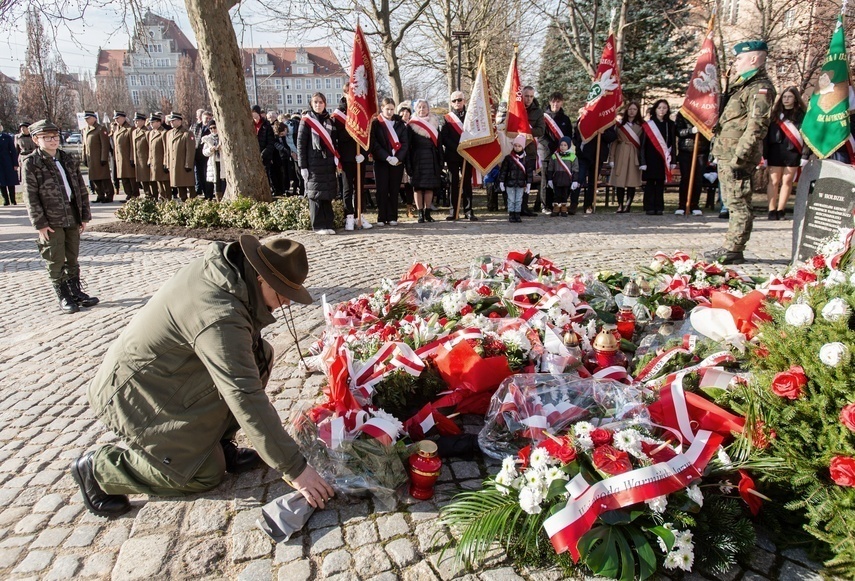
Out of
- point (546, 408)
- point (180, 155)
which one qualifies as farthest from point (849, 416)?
point (180, 155)

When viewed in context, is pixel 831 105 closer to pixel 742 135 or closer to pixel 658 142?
pixel 742 135

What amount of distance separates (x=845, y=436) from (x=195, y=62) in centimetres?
8119

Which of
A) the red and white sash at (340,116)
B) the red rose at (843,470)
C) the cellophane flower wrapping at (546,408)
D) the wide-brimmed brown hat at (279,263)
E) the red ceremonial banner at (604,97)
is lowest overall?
the cellophane flower wrapping at (546,408)

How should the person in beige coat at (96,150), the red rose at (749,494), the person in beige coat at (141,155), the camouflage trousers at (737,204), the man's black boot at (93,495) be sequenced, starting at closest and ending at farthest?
the red rose at (749,494)
the man's black boot at (93,495)
the camouflage trousers at (737,204)
the person in beige coat at (141,155)
the person in beige coat at (96,150)

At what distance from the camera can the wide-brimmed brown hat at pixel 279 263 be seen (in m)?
2.66

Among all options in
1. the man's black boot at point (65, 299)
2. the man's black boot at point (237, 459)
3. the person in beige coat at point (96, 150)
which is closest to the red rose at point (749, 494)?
the man's black boot at point (237, 459)

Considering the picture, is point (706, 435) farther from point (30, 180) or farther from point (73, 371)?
point (30, 180)

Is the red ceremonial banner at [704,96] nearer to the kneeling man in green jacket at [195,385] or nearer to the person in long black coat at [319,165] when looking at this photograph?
the person in long black coat at [319,165]

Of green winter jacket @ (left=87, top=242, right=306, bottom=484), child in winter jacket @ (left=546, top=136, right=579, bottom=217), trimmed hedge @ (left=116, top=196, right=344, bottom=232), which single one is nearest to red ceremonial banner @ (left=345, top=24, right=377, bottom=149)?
trimmed hedge @ (left=116, top=196, right=344, bottom=232)

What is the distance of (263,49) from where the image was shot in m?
89.2

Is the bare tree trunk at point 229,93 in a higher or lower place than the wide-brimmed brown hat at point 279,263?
higher

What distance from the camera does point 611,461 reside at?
8.45 feet

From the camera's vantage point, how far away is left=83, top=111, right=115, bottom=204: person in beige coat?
14969mm

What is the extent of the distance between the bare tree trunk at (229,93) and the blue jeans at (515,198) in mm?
4572
